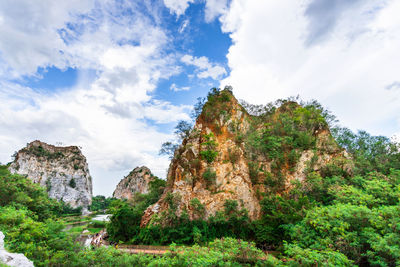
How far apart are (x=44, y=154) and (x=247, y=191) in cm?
5980

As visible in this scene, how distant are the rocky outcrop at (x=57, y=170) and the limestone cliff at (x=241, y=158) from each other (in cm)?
4742

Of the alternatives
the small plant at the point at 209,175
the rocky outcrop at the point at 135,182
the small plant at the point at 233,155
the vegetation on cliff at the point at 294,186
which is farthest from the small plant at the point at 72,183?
the small plant at the point at 233,155

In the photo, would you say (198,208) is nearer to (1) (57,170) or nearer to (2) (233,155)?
(2) (233,155)

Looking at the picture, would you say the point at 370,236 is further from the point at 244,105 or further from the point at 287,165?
the point at 244,105

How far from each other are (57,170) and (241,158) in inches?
2213

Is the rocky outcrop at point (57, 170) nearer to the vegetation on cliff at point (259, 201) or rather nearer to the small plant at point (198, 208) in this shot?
the vegetation on cliff at point (259, 201)

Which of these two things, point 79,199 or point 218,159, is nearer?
point 218,159

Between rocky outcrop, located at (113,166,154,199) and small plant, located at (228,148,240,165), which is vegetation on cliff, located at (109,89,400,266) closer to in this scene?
small plant, located at (228,148,240,165)

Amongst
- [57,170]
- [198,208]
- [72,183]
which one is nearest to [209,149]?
[198,208]

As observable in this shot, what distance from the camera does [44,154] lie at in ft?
175

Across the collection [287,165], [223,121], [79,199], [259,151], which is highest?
[223,121]

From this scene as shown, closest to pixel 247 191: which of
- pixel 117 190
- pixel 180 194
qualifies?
pixel 180 194

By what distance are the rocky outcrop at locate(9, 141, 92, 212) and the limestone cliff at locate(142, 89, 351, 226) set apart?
47423mm

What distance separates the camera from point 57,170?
5328 cm
